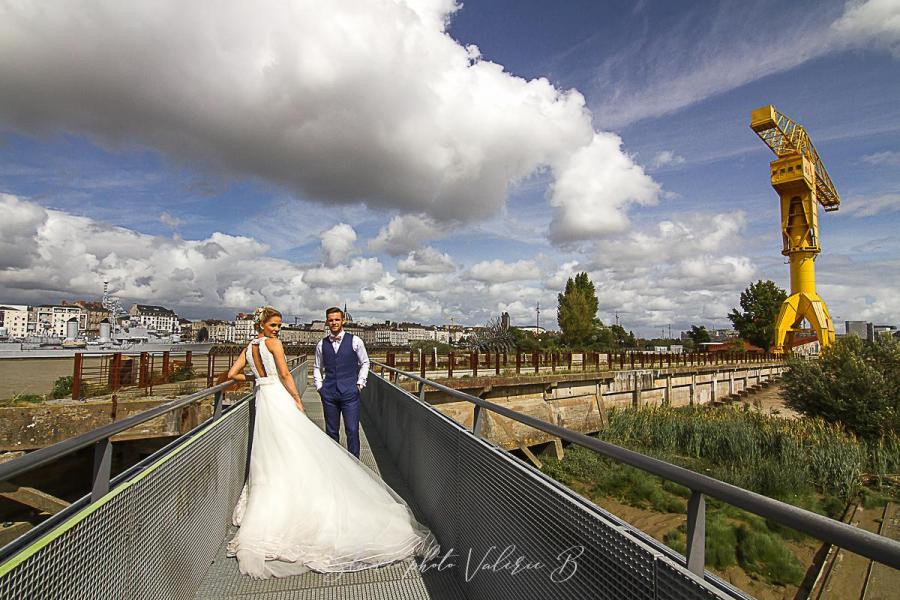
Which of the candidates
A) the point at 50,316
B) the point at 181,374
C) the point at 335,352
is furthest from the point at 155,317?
the point at 335,352

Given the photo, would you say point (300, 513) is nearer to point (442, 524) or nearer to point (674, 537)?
point (442, 524)

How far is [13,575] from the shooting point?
55.9 inches

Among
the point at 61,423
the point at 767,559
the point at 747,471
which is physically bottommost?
the point at 767,559

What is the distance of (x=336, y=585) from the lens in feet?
10.9

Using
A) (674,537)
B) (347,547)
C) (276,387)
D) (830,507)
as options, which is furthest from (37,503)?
(830,507)

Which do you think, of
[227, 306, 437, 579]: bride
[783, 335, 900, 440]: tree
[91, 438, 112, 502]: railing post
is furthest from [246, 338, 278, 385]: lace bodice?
[783, 335, 900, 440]: tree

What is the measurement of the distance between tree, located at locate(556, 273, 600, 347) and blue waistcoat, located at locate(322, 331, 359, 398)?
53.6 m

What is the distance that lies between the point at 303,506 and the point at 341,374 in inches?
77.7

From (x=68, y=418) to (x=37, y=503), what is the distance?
176 cm

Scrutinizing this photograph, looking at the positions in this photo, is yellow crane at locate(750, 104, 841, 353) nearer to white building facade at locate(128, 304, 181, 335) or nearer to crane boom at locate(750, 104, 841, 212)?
crane boom at locate(750, 104, 841, 212)

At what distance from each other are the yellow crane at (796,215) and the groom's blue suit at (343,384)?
44156mm

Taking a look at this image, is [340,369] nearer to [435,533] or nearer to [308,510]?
[308,510]

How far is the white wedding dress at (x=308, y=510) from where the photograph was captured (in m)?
3.56

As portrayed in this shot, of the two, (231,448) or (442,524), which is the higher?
(231,448)
